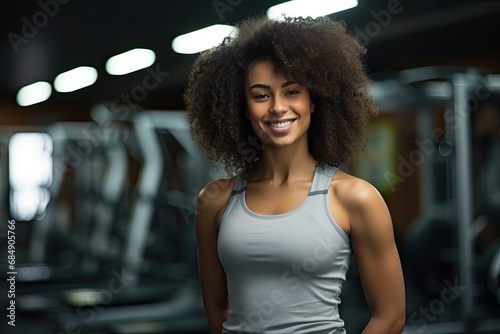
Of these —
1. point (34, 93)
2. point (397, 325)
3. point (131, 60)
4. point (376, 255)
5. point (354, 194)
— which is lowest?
point (397, 325)

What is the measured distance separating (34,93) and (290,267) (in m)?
2.09

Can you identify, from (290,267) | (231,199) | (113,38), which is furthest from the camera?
(113,38)

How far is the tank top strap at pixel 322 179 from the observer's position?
1.28m

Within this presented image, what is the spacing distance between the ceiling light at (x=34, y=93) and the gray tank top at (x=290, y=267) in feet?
6.43

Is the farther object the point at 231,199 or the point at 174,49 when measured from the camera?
the point at 174,49

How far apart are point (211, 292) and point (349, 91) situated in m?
0.46

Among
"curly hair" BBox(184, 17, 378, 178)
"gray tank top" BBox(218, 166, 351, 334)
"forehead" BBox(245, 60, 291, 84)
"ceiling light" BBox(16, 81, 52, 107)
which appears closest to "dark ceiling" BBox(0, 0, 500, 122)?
"ceiling light" BBox(16, 81, 52, 107)

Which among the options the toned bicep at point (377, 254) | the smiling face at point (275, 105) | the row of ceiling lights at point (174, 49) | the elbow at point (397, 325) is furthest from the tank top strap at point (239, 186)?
the row of ceiling lights at point (174, 49)

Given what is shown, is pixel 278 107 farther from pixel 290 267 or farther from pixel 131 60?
pixel 131 60

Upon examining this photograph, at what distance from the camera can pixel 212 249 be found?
139 centimetres

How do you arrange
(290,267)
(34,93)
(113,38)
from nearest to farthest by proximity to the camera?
(290,267)
(34,93)
(113,38)

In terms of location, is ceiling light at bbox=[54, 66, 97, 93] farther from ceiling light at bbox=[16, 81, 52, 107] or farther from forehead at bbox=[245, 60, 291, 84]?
forehead at bbox=[245, 60, 291, 84]

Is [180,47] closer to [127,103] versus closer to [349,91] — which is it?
[127,103]

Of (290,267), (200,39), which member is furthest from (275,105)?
(200,39)
